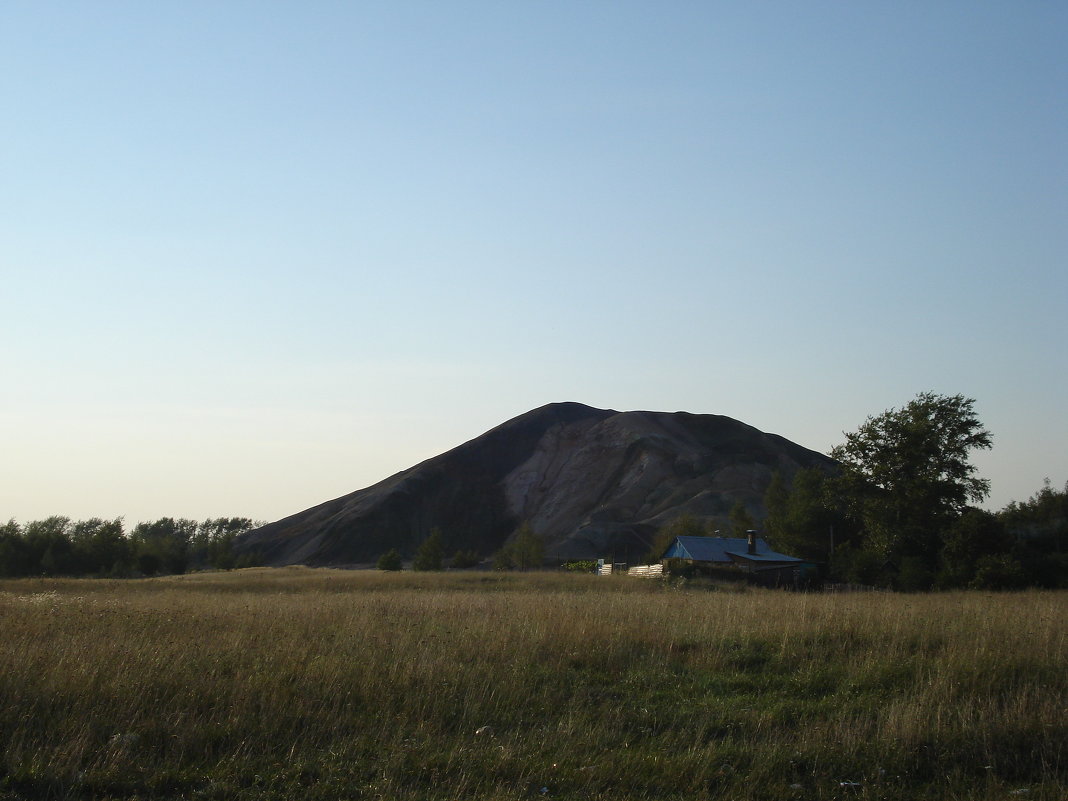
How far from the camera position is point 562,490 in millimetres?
155125

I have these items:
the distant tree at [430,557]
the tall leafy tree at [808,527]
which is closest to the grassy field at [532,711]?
the tall leafy tree at [808,527]

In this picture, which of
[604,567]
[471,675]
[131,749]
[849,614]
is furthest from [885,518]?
[131,749]

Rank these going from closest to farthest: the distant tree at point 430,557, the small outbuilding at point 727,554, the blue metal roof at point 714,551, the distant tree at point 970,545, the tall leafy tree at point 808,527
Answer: the distant tree at point 970,545
the small outbuilding at point 727,554
the blue metal roof at point 714,551
the tall leafy tree at point 808,527
the distant tree at point 430,557

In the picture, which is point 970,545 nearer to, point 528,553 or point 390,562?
point 390,562

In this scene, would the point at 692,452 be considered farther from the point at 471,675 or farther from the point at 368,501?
the point at 471,675

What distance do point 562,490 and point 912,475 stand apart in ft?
347

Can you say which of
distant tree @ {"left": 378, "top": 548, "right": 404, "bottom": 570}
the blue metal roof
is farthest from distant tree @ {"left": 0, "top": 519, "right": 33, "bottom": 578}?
the blue metal roof

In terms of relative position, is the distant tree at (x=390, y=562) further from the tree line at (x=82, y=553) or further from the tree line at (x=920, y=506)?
the tree line at (x=920, y=506)

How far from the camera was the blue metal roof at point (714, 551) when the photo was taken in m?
56.9

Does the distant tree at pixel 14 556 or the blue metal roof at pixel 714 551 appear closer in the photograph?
the blue metal roof at pixel 714 551

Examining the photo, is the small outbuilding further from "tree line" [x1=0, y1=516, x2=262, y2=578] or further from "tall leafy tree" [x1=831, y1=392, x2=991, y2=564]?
"tree line" [x1=0, y1=516, x2=262, y2=578]

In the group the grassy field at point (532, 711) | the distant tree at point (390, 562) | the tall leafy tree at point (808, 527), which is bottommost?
the distant tree at point (390, 562)

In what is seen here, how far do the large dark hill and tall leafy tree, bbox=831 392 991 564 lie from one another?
62.5 meters

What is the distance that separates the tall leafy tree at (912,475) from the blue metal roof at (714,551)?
748 centimetres
